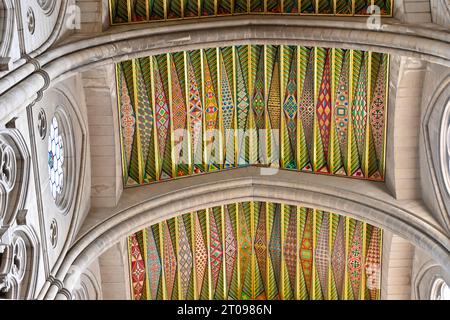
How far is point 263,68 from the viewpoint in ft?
45.7

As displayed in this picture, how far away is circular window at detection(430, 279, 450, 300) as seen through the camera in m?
13.4

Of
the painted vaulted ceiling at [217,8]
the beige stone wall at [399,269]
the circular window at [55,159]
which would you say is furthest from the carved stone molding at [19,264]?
the beige stone wall at [399,269]

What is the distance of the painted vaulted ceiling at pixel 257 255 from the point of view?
14.8 m

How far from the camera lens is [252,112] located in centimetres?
1430

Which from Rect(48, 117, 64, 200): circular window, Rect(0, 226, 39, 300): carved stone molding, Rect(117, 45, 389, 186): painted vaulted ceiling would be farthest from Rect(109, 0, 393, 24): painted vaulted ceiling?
Rect(0, 226, 39, 300): carved stone molding

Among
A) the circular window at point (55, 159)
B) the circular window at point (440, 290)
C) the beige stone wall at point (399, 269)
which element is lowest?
the circular window at point (440, 290)

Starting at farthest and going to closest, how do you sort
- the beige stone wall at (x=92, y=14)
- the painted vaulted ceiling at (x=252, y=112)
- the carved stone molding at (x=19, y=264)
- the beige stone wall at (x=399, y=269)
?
the beige stone wall at (x=399, y=269)
the painted vaulted ceiling at (x=252, y=112)
the beige stone wall at (x=92, y=14)
the carved stone molding at (x=19, y=264)

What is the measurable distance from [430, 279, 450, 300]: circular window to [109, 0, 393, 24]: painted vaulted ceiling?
5.18m

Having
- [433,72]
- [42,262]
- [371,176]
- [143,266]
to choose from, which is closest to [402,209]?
[371,176]

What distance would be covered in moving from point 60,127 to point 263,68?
4.06 meters

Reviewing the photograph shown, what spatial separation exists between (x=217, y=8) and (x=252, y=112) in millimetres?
2281

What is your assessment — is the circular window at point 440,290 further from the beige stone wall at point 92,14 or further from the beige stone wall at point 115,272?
the beige stone wall at point 92,14

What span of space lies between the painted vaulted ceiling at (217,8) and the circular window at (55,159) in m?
2.24

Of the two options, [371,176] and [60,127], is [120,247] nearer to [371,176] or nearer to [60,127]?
[60,127]
